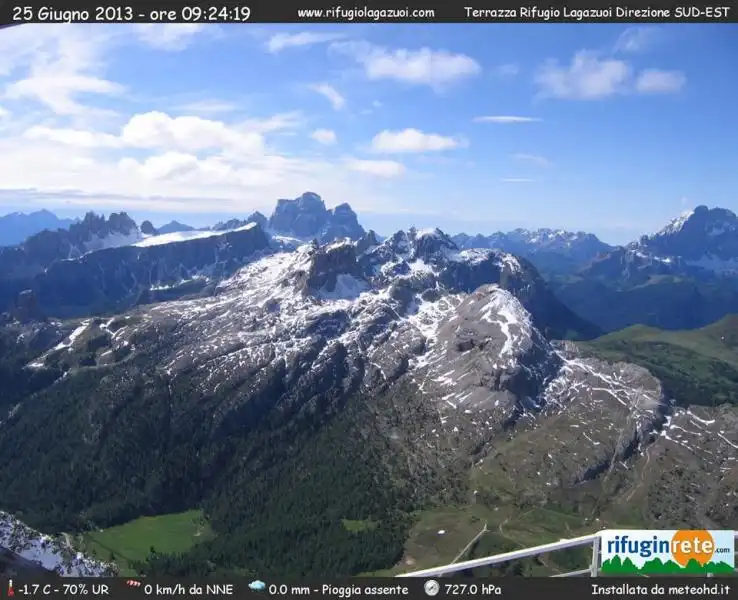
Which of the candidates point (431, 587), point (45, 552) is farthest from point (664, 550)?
point (45, 552)

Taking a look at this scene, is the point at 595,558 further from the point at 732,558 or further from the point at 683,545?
the point at 732,558
